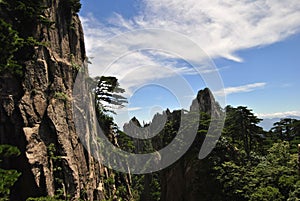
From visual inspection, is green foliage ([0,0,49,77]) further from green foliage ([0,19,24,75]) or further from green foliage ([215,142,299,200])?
green foliage ([215,142,299,200])

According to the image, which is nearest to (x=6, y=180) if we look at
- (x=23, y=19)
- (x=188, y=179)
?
(x=23, y=19)

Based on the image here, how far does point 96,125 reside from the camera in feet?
77.3

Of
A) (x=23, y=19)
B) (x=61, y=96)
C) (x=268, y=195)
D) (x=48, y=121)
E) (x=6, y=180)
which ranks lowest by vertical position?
(x=268, y=195)

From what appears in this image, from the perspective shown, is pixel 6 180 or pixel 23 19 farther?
pixel 23 19

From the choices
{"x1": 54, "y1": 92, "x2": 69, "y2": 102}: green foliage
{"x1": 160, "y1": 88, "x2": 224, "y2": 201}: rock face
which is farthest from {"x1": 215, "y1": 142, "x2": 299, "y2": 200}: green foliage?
{"x1": 54, "y1": 92, "x2": 69, "y2": 102}: green foliage

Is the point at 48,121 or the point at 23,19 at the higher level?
the point at 23,19

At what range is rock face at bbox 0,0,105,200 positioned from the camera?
44.2ft

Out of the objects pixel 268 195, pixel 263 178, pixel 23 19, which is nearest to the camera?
pixel 268 195

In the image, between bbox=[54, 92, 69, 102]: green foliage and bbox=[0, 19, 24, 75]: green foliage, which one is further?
bbox=[54, 92, 69, 102]: green foliage

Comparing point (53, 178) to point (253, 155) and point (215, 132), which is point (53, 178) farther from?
point (253, 155)

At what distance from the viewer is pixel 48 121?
15.2 m

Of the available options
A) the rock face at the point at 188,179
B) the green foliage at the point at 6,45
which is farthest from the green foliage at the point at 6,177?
the rock face at the point at 188,179

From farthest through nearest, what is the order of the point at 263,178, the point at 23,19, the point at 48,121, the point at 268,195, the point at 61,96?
the point at 61,96 < the point at 263,178 < the point at 48,121 < the point at 23,19 < the point at 268,195

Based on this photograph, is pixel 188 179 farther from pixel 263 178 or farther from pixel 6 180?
pixel 6 180
